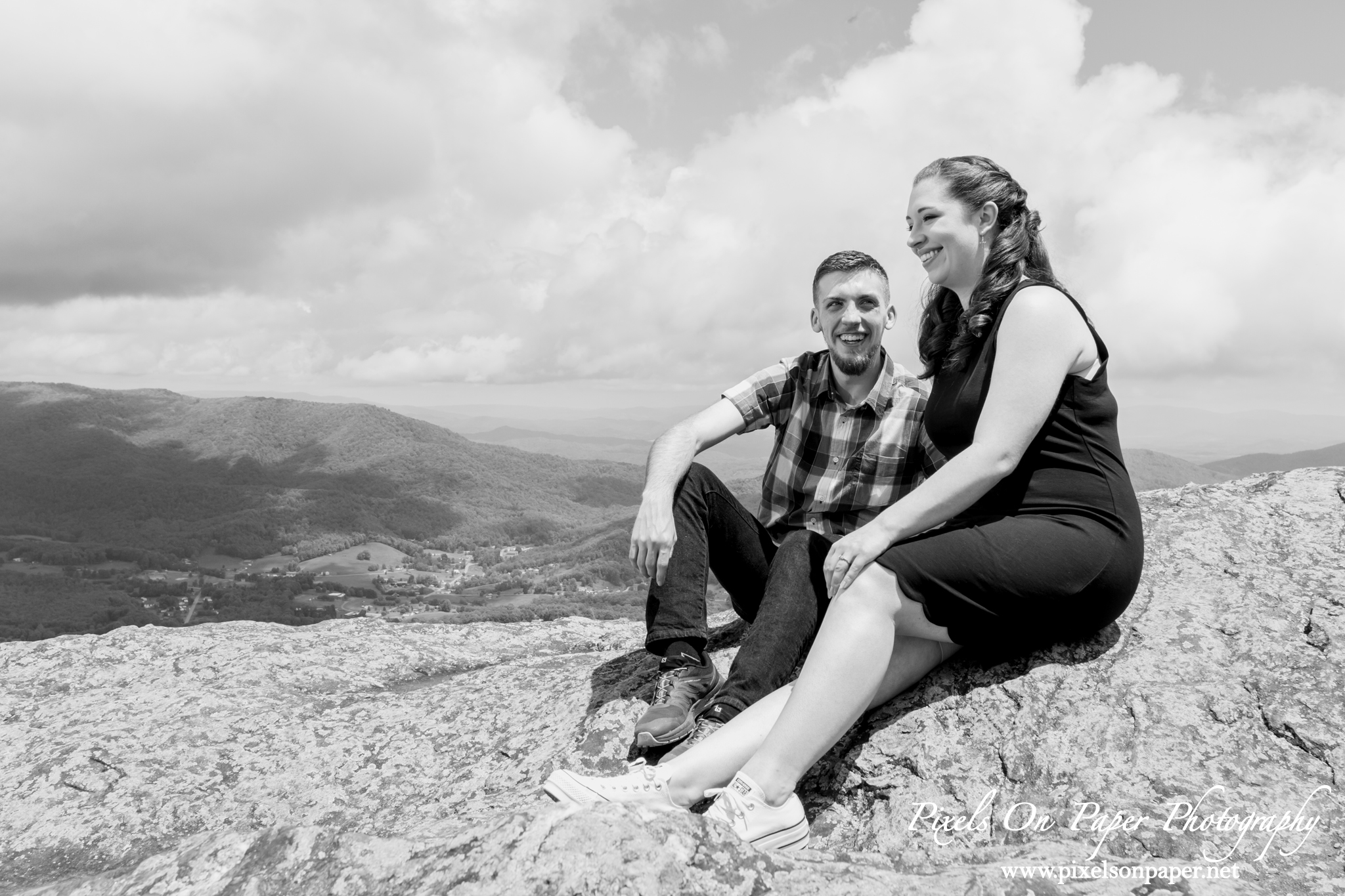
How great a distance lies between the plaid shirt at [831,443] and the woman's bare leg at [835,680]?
169cm

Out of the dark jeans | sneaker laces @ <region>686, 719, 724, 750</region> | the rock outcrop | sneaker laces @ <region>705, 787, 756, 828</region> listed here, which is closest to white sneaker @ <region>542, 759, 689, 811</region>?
sneaker laces @ <region>705, 787, 756, 828</region>

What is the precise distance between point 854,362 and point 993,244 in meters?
1.32

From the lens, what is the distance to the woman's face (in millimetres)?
4520

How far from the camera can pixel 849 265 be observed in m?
5.70

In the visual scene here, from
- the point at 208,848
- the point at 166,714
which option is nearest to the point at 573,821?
the point at 208,848

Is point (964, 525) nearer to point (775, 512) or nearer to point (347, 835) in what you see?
point (775, 512)

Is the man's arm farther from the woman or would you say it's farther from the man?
the woman

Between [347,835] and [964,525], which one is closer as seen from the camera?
[347,835]

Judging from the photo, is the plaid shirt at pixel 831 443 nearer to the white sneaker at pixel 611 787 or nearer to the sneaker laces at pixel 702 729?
the sneaker laces at pixel 702 729

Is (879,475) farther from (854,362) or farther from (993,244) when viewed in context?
(993,244)

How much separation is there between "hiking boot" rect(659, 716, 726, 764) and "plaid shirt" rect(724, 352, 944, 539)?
1.78 meters

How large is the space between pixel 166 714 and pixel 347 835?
509cm

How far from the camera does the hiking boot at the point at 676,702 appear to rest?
14.6 feet

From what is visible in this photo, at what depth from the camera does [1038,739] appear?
4141mm
